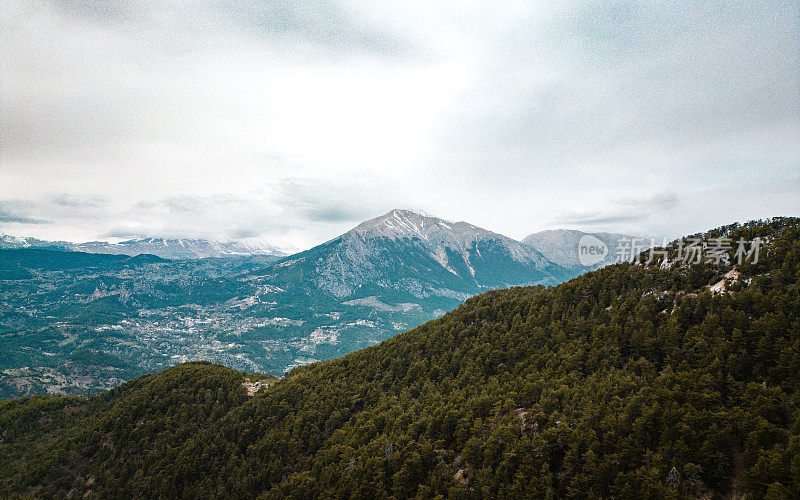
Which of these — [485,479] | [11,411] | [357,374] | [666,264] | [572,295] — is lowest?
[11,411]

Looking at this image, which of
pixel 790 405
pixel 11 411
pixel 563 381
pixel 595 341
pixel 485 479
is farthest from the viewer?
pixel 11 411

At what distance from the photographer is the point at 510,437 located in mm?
47875

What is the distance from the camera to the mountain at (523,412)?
36.7 m

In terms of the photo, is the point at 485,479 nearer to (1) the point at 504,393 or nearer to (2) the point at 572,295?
(1) the point at 504,393

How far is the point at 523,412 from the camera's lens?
58.8 m

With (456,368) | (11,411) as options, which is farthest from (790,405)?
(11,411)

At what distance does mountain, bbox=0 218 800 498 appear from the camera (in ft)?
120

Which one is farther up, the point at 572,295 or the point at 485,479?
the point at 572,295

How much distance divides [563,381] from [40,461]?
189 metres

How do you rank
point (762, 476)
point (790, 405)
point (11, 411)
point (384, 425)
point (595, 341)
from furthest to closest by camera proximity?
point (11, 411)
point (384, 425)
point (595, 341)
point (790, 405)
point (762, 476)

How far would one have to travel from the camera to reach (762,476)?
28.8 metres

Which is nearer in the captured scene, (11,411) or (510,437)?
(510,437)

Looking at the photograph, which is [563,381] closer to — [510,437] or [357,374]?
[510,437]

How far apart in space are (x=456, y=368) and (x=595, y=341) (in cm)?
3874
